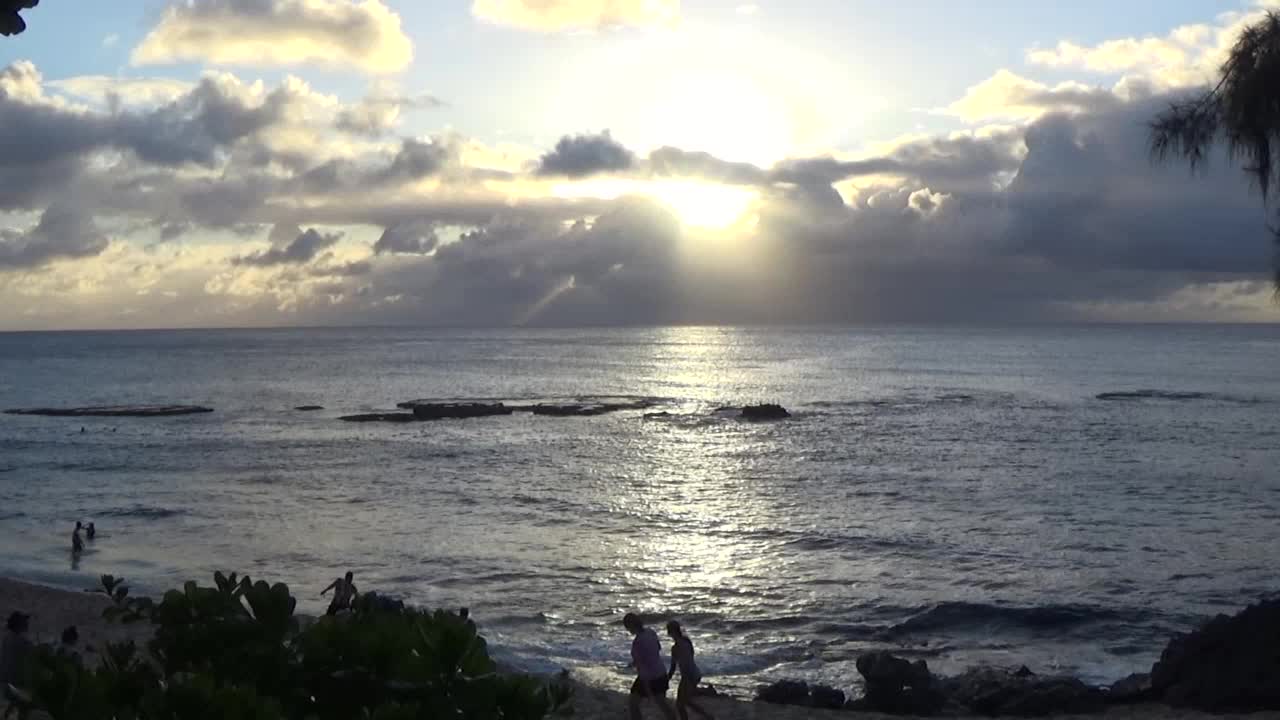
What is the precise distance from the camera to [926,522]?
119 ft

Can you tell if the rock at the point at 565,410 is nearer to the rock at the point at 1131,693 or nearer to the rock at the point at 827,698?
the rock at the point at 827,698

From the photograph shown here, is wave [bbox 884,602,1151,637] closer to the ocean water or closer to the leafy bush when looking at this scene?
the ocean water

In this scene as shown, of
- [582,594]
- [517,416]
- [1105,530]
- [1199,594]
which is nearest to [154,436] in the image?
[517,416]

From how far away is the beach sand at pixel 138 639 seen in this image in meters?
16.5

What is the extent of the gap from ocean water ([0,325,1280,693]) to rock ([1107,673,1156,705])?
95.9 inches

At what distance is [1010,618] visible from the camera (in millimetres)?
24531

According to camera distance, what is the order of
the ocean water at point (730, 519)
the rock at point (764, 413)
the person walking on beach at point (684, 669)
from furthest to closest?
the rock at point (764, 413)
the ocean water at point (730, 519)
the person walking on beach at point (684, 669)

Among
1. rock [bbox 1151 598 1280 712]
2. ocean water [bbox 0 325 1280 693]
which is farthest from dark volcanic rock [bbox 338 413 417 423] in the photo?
rock [bbox 1151 598 1280 712]

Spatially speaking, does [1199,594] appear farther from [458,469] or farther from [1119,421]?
[1119,421]

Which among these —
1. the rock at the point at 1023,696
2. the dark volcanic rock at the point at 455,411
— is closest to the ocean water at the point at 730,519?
the rock at the point at 1023,696

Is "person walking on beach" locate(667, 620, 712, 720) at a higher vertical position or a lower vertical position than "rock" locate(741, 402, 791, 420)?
higher

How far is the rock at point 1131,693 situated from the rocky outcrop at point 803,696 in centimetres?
420

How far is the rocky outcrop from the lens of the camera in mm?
18000

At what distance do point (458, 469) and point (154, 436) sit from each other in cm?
2315
